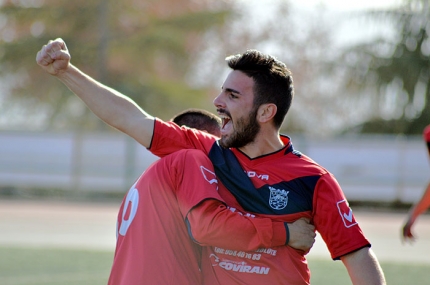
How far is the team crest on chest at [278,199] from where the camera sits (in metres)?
3.31

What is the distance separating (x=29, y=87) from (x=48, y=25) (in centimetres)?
319

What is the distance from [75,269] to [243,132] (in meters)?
7.56

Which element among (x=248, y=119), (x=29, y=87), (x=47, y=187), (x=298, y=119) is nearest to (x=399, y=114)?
(x=298, y=119)

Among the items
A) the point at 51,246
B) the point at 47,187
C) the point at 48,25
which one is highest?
the point at 48,25

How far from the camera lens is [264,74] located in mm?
3422

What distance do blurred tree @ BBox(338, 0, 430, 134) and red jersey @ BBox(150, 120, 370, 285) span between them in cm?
2358

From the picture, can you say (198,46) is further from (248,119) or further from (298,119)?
(248,119)

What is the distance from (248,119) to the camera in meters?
3.43

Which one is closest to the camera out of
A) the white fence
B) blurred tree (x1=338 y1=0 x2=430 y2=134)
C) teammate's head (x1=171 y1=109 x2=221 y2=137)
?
teammate's head (x1=171 y1=109 x2=221 y2=137)

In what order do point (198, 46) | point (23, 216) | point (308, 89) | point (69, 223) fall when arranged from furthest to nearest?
point (308, 89) < point (198, 46) < point (23, 216) < point (69, 223)

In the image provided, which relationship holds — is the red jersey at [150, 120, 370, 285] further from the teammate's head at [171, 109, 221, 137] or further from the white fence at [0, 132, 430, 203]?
the white fence at [0, 132, 430, 203]

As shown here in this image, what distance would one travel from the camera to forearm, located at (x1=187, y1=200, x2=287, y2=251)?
3195 mm

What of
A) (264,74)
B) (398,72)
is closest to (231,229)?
(264,74)

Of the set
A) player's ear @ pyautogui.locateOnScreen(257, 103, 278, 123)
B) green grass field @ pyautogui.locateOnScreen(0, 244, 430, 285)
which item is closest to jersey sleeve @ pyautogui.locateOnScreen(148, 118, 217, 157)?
player's ear @ pyautogui.locateOnScreen(257, 103, 278, 123)
